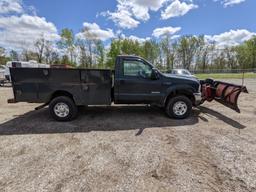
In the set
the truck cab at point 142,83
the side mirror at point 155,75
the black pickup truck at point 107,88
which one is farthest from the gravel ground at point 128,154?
the side mirror at point 155,75

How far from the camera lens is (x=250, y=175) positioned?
9.11 ft

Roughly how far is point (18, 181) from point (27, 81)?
338cm

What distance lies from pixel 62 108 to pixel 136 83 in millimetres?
2503

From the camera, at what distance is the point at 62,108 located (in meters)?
5.41

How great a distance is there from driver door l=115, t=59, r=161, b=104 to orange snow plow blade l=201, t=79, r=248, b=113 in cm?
233

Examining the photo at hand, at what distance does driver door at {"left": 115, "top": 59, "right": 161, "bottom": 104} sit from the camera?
5.54 m

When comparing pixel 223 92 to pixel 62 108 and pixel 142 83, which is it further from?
pixel 62 108

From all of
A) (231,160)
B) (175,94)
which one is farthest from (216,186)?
(175,94)

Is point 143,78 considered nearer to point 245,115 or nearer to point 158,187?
point 158,187

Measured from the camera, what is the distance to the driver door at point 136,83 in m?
5.54

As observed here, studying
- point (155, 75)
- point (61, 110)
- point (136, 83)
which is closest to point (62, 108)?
point (61, 110)

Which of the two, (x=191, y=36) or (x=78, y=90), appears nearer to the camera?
(x=78, y=90)

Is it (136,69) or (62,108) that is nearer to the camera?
(62,108)

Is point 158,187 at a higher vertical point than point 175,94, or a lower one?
lower
